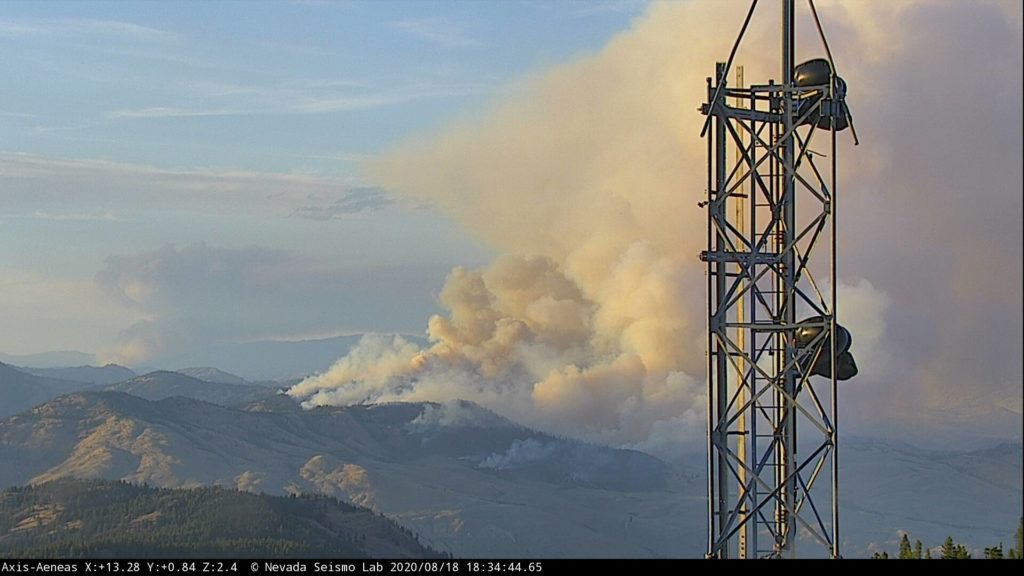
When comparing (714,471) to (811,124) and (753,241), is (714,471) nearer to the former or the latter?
(753,241)

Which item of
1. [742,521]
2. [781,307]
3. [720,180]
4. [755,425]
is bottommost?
[742,521]

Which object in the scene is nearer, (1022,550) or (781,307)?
(781,307)

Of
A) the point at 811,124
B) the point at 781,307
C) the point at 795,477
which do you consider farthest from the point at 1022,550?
the point at 811,124

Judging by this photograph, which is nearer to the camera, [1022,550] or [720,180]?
[720,180]
